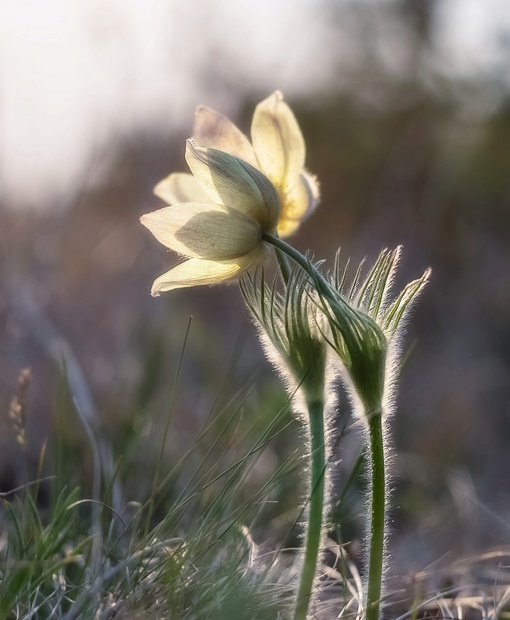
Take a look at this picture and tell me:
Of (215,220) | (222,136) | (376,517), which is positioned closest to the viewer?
(376,517)

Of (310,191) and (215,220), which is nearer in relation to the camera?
(215,220)

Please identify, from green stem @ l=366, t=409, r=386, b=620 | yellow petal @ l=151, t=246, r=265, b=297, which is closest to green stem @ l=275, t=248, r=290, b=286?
yellow petal @ l=151, t=246, r=265, b=297

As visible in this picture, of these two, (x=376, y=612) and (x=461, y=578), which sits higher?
(x=376, y=612)

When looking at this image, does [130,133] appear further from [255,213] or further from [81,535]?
[255,213]

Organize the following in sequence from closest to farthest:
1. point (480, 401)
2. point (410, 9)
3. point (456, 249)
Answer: point (480, 401), point (456, 249), point (410, 9)

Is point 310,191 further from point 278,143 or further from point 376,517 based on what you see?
point 376,517

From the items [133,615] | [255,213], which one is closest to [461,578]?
[133,615]

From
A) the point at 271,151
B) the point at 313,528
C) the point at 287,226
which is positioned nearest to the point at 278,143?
the point at 271,151
